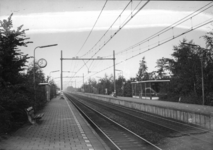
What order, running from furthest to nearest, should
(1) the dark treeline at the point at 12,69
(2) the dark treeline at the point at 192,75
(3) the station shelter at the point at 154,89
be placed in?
(3) the station shelter at the point at 154,89 < (2) the dark treeline at the point at 192,75 < (1) the dark treeline at the point at 12,69

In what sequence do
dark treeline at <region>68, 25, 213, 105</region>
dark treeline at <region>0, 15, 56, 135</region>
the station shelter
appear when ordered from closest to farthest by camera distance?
dark treeline at <region>0, 15, 56, 135</region> → dark treeline at <region>68, 25, 213, 105</region> → the station shelter

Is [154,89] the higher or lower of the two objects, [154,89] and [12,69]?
the lower

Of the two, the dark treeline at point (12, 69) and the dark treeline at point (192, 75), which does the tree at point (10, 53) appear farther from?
the dark treeline at point (192, 75)

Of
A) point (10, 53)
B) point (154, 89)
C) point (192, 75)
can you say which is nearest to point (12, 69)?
point (10, 53)

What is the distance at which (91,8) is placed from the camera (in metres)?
12.0

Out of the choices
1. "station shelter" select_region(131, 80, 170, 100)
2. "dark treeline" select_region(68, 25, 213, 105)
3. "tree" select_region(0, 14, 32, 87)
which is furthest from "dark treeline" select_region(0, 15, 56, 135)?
"station shelter" select_region(131, 80, 170, 100)

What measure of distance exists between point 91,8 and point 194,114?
8.74m

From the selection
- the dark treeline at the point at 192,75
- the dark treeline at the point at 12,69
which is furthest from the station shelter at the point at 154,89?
the dark treeline at the point at 12,69

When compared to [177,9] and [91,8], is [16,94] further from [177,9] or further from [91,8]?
[177,9]

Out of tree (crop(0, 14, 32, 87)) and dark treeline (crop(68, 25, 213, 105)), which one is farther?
dark treeline (crop(68, 25, 213, 105))

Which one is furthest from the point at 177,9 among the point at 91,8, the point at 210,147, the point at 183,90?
the point at 183,90

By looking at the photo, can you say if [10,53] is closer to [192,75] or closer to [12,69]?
[12,69]

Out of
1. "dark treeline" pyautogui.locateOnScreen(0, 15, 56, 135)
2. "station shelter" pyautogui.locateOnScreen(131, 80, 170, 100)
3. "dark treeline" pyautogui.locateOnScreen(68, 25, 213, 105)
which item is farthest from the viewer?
"station shelter" pyautogui.locateOnScreen(131, 80, 170, 100)

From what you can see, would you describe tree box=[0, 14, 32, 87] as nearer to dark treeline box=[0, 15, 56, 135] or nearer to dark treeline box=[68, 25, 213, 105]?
dark treeline box=[0, 15, 56, 135]
